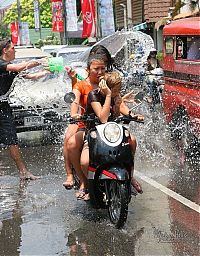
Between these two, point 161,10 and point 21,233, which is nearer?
point 21,233

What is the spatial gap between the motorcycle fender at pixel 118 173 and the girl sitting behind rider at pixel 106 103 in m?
0.28

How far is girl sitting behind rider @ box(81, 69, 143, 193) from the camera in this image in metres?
5.96

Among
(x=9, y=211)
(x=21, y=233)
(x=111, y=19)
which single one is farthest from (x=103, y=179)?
(x=111, y=19)

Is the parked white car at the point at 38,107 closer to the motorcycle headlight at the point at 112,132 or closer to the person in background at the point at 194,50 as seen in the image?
the person in background at the point at 194,50

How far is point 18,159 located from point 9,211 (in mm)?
1731

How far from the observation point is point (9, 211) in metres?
6.70

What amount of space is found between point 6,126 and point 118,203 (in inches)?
111

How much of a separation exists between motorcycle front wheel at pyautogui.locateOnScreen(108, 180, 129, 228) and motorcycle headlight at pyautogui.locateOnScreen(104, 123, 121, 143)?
16.4 inches

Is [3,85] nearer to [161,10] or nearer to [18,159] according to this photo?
[18,159]

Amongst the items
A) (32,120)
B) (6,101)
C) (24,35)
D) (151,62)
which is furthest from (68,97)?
(24,35)

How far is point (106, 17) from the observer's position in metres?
25.6

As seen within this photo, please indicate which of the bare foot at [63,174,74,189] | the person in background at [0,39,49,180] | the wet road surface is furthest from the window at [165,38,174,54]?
the bare foot at [63,174,74,189]

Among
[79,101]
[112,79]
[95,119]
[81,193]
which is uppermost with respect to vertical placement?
[112,79]

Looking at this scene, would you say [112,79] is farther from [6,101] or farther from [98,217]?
[6,101]
